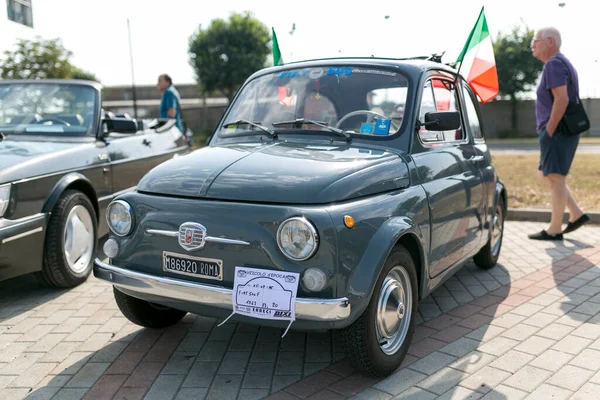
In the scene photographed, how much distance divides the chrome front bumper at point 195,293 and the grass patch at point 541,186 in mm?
6380

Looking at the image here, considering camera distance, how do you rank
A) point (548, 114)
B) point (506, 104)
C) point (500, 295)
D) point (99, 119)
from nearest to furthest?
point (500, 295), point (99, 119), point (548, 114), point (506, 104)

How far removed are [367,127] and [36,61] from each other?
22175 mm

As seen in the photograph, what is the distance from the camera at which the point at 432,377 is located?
10.9ft

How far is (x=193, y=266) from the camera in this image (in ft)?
10.2

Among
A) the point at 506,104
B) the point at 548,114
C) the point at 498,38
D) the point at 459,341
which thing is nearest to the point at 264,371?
the point at 459,341

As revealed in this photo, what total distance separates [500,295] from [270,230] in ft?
9.03

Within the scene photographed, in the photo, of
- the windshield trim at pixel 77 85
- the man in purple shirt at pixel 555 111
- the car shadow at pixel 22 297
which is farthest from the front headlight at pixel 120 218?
the man in purple shirt at pixel 555 111

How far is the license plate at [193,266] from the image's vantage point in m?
3.04

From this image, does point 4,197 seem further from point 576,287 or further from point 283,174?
point 576,287

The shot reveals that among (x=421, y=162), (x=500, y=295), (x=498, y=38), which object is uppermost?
(x=498, y=38)

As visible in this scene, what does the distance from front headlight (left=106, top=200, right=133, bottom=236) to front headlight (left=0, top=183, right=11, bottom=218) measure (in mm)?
1322

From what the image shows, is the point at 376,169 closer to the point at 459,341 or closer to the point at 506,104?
the point at 459,341

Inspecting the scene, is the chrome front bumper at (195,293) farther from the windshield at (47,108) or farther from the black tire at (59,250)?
the windshield at (47,108)

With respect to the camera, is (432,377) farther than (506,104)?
No
